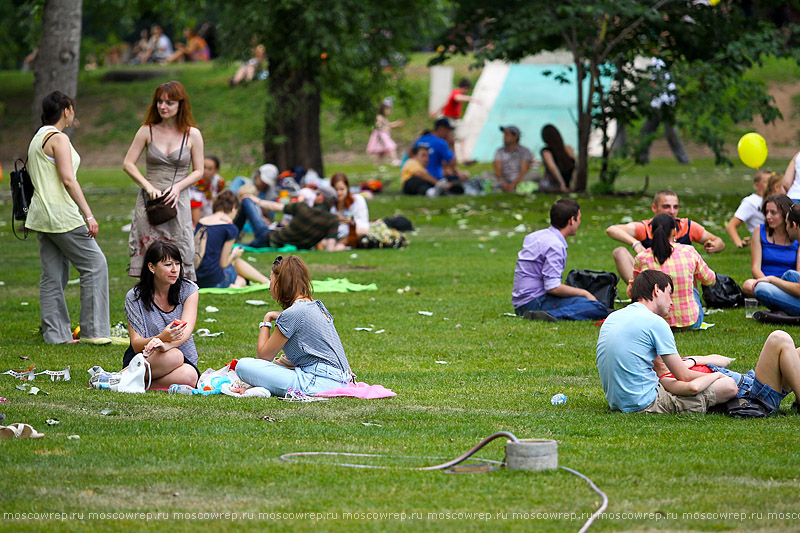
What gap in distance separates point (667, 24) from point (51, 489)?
58.2ft

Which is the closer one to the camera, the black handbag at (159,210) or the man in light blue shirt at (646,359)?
the man in light blue shirt at (646,359)

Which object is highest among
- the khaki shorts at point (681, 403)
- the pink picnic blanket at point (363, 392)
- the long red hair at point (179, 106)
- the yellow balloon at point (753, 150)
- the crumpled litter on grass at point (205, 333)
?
the long red hair at point (179, 106)

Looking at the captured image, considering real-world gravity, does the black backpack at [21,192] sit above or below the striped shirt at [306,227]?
above

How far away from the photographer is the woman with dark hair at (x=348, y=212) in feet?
50.9

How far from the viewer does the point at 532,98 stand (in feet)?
115

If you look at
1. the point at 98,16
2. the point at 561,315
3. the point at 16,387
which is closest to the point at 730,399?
the point at 561,315

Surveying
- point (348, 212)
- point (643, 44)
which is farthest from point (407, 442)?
point (643, 44)

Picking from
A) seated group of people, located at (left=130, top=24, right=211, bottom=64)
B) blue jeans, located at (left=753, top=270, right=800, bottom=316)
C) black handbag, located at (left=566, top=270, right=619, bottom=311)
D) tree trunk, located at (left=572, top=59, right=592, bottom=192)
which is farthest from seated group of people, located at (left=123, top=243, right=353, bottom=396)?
seated group of people, located at (left=130, top=24, right=211, bottom=64)

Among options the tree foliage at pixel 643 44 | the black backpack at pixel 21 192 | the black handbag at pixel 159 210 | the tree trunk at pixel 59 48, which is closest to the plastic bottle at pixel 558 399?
the black handbag at pixel 159 210

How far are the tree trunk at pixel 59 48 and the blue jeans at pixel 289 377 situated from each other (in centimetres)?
922

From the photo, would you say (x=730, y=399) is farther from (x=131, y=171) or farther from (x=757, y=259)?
(x=131, y=171)

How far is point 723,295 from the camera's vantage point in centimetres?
1030

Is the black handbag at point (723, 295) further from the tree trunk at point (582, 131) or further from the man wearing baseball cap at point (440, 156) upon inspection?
the man wearing baseball cap at point (440, 156)

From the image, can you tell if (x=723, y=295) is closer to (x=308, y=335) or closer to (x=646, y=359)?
(x=646, y=359)
